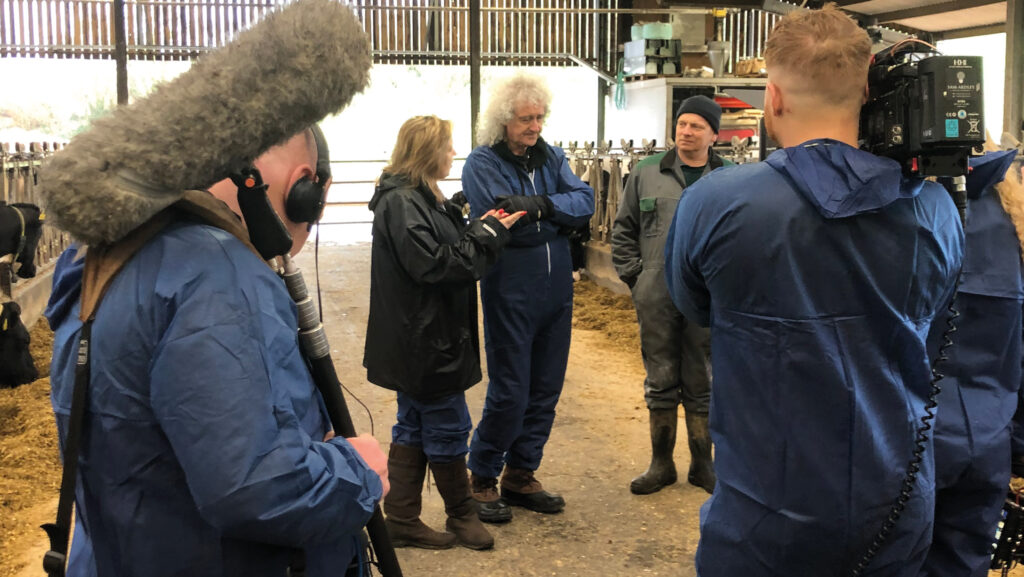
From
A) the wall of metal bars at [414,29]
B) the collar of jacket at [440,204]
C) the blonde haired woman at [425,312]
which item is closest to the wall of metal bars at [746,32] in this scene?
the wall of metal bars at [414,29]

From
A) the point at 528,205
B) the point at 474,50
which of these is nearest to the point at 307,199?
the point at 528,205

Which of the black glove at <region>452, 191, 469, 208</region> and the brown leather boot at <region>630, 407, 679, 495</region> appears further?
the brown leather boot at <region>630, 407, 679, 495</region>

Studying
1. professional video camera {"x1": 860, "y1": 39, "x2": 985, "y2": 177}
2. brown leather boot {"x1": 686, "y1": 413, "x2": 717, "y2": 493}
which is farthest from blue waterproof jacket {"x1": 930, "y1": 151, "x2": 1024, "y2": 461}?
brown leather boot {"x1": 686, "y1": 413, "x2": 717, "y2": 493}

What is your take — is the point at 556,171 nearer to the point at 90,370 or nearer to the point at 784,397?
the point at 784,397

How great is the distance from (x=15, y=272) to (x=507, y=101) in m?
3.53

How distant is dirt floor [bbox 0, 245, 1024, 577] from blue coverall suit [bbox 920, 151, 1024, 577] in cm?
136

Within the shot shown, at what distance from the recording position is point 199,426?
1.32 metres

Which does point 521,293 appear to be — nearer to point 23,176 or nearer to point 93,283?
point 93,283

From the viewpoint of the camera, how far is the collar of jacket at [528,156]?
418 cm

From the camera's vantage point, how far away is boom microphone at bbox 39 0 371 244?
134 centimetres

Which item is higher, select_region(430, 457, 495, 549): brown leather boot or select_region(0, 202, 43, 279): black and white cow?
select_region(0, 202, 43, 279): black and white cow

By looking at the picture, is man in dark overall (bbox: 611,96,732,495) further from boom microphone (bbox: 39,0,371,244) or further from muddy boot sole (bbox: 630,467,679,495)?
boom microphone (bbox: 39,0,371,244)

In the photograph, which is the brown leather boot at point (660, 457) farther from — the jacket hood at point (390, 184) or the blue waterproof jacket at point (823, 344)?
the blue waterproof jacket at point (823, 344)

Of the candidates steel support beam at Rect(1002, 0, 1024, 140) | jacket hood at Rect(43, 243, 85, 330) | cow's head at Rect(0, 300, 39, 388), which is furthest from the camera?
steel support beam at Rect(1002, 0, 1024, 140)
